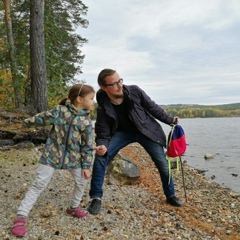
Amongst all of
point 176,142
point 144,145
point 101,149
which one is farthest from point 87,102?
point 176,142

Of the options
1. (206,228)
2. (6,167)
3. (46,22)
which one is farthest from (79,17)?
(206,228)

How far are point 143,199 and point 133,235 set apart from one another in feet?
4.72

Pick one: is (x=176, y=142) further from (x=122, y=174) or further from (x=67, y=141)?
(x=122, y=174)

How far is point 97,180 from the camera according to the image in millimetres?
4168

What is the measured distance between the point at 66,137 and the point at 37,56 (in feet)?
21.8

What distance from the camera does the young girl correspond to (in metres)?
3.37

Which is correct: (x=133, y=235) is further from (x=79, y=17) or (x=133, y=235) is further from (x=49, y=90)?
(x=79, y=17)

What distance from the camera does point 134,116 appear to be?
4.29 meters

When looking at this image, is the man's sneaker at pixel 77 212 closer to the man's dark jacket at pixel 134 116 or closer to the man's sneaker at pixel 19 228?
the man's sneaker at pixel 19 228

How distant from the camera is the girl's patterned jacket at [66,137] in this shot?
3.45 m

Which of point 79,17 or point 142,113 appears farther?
point 79,17

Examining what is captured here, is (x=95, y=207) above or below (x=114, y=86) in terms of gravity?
below

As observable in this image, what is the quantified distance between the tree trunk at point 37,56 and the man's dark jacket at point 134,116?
18.2 ft

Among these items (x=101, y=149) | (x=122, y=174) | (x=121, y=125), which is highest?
(x=121, y=125)
